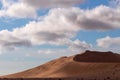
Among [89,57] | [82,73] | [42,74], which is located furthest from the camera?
[89,57]

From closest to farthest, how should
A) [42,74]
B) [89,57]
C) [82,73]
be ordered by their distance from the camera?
[82,73] → [42,74] → [89,57]

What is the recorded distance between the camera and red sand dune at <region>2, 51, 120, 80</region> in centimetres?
10812

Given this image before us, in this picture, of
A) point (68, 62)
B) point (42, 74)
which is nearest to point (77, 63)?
point (68, 62)

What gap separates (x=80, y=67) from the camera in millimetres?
117188

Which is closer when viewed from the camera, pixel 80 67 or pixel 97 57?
pixel 80 67

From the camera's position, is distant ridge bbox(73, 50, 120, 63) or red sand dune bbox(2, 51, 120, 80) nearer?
red sand dune bbox(2, 51, 120, 80)

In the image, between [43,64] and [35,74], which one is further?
[43,64]

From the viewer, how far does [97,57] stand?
129 metres

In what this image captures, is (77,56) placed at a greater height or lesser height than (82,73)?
greater

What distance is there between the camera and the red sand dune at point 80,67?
108m

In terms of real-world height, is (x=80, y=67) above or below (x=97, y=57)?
below

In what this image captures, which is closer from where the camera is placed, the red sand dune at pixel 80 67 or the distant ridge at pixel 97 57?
the red sand dune at pixel 80 67

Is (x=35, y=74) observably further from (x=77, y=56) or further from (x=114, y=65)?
(x=114, y=65)

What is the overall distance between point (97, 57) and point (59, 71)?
57.1 ft
